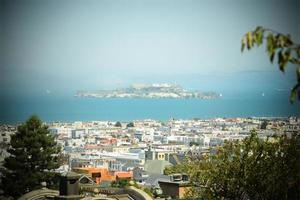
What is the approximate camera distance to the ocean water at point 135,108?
12.9 meters

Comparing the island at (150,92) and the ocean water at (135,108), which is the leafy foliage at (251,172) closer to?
the ocean water at (135,108)

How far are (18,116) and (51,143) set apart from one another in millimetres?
1002

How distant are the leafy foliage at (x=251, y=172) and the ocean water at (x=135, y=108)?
3953 millimetres

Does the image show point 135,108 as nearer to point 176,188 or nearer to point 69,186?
point 176,188

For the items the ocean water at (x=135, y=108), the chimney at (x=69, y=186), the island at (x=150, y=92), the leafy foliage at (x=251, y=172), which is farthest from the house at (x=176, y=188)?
the island at (x=150, y=92)

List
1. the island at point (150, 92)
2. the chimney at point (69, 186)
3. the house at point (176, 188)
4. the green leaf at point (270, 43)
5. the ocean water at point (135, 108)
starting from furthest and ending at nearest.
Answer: the island at point (150, 92)
the ocean water at point (135, 108)
the house at point (176, 188)
the chimney at point (69, 186)
the green leaf at point (270, 43)

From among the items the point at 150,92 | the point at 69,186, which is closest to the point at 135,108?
the point at 150,92

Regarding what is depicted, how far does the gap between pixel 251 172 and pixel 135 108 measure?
31394 mm

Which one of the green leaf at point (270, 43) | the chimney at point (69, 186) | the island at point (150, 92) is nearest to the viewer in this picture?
the green leaf at point (270, 43)

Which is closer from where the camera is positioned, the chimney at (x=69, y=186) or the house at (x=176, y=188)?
the chimney at (x=69, y=186)

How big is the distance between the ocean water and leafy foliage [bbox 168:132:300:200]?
3953 mm

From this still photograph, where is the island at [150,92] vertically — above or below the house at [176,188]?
above

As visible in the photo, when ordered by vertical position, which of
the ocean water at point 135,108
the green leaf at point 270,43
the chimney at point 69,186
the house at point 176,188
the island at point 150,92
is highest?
the island at point 150,92

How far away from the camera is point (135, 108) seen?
38.7m
